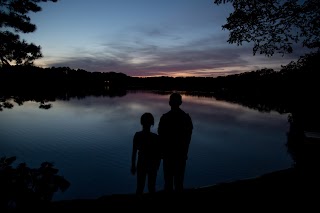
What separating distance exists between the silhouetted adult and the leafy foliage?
2191mm

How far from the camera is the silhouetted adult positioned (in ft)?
17.7

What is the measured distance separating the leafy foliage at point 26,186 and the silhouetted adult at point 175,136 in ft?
7.19

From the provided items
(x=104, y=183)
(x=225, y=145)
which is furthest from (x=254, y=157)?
(x=104, y=183)

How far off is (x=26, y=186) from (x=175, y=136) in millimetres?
2894

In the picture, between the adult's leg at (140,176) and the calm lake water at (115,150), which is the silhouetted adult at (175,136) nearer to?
the adult's leg at (140,176)

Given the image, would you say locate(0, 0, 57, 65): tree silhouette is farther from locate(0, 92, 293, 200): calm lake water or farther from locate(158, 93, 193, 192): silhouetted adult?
locate(0, 92, 293, 200): calm lake water

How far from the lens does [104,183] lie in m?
23.1

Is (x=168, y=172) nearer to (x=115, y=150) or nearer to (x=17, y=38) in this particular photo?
(x=17, y=38)

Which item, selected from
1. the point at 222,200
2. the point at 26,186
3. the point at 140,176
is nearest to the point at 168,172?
the point at 140,176

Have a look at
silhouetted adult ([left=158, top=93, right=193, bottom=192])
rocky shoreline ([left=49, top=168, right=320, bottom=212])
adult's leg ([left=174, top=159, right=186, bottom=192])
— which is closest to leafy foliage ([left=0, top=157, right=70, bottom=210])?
rocky shoreline ([left=49, top=168, right=320, bottom=212])

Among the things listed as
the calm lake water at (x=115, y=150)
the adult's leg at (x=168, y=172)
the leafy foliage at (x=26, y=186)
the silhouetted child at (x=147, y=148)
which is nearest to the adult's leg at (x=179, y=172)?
the adult's leg at (x=168, y=172)

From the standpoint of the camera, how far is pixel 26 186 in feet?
13.4

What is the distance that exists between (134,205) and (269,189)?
3.48 metres

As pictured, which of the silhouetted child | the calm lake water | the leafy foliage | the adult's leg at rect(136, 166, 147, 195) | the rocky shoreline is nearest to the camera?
the leafy foliage
